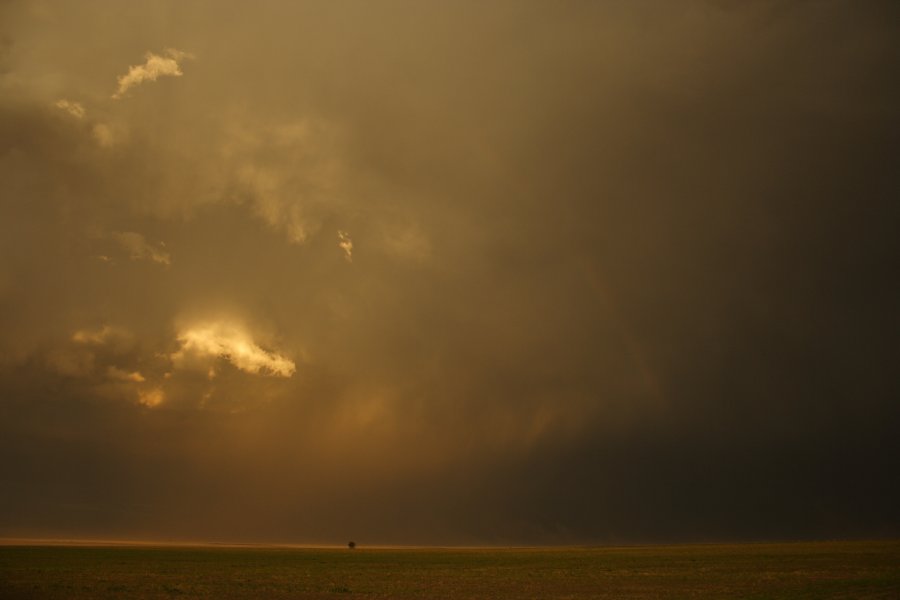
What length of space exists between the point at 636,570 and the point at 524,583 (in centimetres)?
1917

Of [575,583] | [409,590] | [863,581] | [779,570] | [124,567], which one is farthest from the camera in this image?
[124,567]

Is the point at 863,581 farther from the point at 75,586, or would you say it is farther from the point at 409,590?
the point at 75,586

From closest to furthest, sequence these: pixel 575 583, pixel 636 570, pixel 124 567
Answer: pixel 575 583
pixel 636 570
pixel 124 567

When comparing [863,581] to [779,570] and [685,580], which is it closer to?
[685,580]

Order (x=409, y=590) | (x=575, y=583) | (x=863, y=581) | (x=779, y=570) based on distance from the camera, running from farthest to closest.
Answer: (x=779, y=570) < (x=575, y=583) < (x=409, y=590) < (x=863, y=581)

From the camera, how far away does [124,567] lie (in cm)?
7600

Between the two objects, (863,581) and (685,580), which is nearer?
(863,581)

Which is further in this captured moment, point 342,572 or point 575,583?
point 342,572

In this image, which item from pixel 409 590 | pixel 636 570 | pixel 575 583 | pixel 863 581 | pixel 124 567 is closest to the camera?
pixel 863 581

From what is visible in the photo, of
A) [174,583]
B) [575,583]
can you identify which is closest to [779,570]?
[575,583]

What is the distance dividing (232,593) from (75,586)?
13.0 metres

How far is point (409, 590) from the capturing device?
51500 millimetres

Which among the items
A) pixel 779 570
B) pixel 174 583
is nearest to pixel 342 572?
pixel 174 583

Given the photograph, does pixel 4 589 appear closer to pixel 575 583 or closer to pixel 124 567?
pixel 124 567
